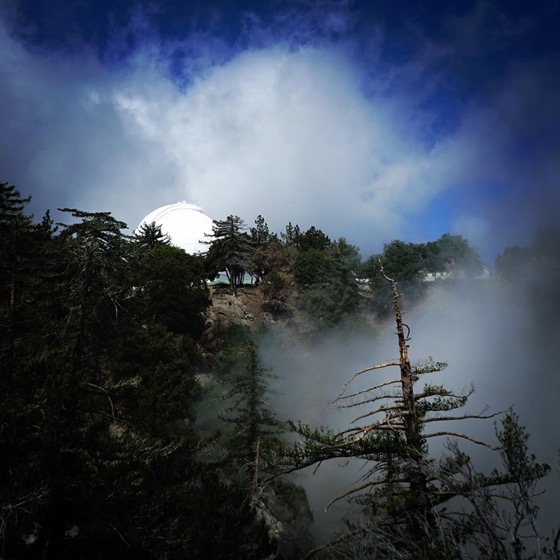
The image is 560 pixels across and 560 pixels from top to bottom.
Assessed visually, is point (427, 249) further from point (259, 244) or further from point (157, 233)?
point (157, 233)

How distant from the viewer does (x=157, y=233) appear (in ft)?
197

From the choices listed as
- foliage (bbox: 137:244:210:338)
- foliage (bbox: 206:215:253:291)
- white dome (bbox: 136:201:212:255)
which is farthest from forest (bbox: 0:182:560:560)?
white dome (bbox: 136:201:212:255)

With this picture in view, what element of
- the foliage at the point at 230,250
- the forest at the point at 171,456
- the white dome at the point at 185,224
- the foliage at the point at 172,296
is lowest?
the forest at the point at 171,456

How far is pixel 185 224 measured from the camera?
232 feet

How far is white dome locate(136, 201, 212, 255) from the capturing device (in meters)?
67.3

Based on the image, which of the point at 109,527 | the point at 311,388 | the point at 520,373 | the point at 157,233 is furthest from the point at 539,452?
the point at 157,233

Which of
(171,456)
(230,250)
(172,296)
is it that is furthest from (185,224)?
(171,456)

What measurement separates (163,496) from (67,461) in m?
2.78

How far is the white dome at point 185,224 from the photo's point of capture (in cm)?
6731

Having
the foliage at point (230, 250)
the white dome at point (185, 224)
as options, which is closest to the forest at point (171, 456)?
the foliage at point (230, 250)

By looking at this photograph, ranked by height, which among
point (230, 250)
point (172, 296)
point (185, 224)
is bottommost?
Result: point (172, 296)

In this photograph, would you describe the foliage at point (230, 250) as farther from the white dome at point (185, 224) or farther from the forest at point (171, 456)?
the forest at point (171, 456)

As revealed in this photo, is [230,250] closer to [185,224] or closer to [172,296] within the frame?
[172,296]

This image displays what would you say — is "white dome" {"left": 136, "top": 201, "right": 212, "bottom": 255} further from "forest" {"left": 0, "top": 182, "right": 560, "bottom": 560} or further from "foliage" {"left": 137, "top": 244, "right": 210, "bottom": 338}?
"forest" {"left": 0, "top": 182, "right": 560, "bottom": 560}
